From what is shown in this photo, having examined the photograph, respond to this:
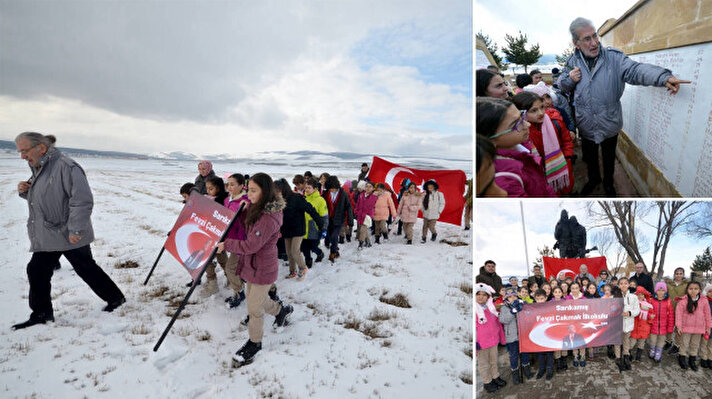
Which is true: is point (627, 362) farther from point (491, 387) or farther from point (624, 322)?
point (491, 387)

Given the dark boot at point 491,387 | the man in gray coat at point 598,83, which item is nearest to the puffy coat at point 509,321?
the dark boot at point 491,387

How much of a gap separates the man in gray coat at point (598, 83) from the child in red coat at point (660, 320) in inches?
133

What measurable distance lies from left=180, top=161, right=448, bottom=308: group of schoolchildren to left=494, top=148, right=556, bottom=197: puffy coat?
7.45 ft

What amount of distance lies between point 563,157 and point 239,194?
3.49 metres

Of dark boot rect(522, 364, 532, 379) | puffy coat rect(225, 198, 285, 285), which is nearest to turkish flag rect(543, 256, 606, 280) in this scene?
dark boot rect(522, 364, 532, 379)

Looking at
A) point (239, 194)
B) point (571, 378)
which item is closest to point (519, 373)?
point (571, 378)

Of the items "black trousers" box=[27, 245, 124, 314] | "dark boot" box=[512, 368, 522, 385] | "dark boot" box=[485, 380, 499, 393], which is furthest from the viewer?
"dark boot" box=[512, 368, 522, 385]

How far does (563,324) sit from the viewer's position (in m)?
4.39

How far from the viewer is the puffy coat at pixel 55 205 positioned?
149 inches

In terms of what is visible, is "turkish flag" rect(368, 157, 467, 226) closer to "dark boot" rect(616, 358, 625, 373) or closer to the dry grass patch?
"dark boot" rect(616, 358, 625, 373)

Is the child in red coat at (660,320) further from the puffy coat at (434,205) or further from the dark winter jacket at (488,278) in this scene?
the puffy coat at (434,205)

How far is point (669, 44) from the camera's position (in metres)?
2.82

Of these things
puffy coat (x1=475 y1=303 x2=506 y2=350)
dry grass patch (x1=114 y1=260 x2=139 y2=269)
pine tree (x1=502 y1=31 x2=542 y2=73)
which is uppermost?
pine tree (x1=502 y1=31 x2=542 y2=73)

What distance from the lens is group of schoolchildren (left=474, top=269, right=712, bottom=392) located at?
4258 mm
